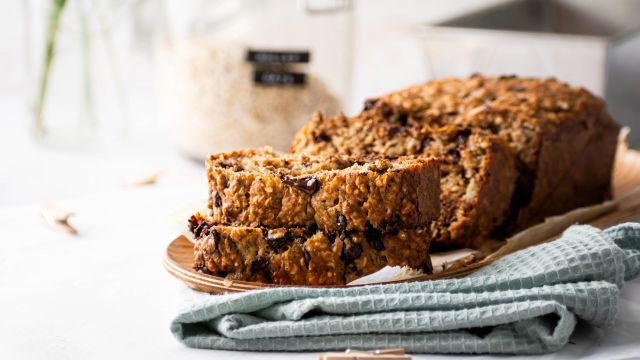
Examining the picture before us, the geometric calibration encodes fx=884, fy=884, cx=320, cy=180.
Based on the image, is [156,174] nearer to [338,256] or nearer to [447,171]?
[447,171]

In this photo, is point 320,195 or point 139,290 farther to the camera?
point 139,290

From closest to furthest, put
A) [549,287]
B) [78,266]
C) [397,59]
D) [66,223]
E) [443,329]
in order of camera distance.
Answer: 1. [443,329]
2. [549,287]
3. [78,266]
4. [66,223]
5. [397,59]

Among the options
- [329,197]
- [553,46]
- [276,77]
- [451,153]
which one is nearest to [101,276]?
[329,197]

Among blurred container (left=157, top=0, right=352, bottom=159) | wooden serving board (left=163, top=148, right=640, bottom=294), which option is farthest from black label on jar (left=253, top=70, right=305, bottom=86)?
wooden serving board (left=163, top=148, right=640, bottom=294)

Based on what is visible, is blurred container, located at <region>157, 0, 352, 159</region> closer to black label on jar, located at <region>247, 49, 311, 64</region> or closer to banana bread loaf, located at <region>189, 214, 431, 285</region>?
black label on jar, located at <region>247, 49, 311, 64</region>

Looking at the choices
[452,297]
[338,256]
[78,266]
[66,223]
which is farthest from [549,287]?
[66,223]

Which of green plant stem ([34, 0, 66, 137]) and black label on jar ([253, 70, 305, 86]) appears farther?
green plant stem ([34, 0, 66, 137])

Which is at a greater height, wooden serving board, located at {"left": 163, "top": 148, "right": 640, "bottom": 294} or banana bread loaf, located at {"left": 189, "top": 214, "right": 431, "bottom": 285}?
banana bread loaf, located at {"left": 189, "top": 214, "right": 431, "bottom": 285}
